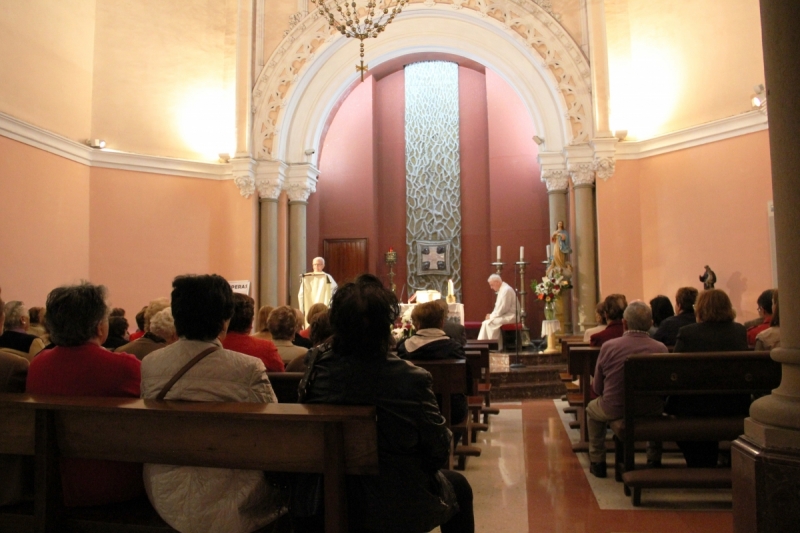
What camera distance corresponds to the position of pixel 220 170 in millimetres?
9953

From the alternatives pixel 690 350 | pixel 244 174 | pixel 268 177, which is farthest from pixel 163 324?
pixel 268 177

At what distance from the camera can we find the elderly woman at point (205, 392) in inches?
75.4

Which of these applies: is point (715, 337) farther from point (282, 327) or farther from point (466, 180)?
point (466, 180)

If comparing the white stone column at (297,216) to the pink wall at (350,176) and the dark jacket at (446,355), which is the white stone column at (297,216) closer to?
the pink wall at (350,176)

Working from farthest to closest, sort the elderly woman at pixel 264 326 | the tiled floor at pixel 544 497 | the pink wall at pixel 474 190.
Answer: the pink wall at pixel 474 190
the elderly woman at pixel 264 326
the tiled floor at pixel 544 497

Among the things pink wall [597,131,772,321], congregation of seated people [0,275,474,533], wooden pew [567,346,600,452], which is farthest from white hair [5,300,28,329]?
pink wall [597,131,772,321]

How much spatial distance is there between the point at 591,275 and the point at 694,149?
2.14 metres

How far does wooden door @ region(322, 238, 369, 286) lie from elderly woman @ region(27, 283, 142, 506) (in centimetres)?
933

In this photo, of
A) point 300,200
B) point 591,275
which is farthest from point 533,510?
point 300,200

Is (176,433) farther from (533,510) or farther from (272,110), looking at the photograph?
(272,110)

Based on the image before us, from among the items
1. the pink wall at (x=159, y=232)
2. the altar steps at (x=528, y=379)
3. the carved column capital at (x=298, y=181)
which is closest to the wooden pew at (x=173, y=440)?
the altar steps at (x=528, y=379)

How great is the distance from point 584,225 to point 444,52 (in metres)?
3.74

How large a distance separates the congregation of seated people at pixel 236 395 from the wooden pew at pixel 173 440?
0.07 m

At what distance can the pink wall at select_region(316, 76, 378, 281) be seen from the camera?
1162 cm
